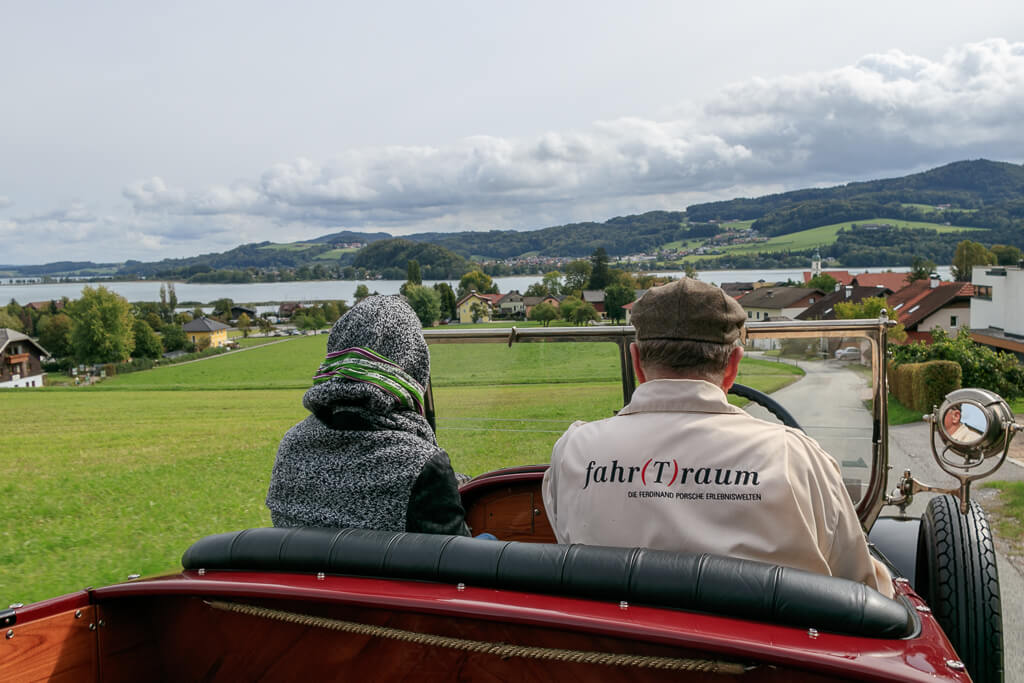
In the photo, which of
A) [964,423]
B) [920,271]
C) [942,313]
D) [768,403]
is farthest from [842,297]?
[768,403]

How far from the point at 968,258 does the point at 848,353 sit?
382ft

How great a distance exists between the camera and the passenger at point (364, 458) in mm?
2273

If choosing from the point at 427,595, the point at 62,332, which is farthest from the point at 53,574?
the point at 62,332

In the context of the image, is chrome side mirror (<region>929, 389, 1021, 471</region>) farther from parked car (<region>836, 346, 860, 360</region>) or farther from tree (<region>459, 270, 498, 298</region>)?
tree (<region>459, 270, 498, 298</region>)

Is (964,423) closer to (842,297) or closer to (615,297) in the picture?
(615,297)

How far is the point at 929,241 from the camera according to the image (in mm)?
155875

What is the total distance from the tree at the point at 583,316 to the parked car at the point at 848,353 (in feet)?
4.07

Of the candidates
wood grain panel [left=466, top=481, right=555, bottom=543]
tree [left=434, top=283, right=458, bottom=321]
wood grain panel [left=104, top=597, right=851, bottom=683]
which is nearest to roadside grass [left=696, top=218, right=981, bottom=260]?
tree [left=434, top=283, right=458, bottom=321]

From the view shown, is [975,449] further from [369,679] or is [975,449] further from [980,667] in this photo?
[369,679]

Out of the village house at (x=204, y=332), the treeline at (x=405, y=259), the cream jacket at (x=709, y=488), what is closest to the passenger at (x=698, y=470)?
the cream jacket at (x=709, y=488)

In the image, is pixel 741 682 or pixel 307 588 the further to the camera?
pixel 307 588

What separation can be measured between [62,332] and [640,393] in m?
103

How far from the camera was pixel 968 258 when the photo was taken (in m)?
102

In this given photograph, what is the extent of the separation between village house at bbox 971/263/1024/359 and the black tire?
48113 millimetres
